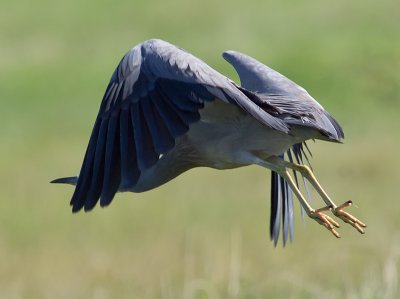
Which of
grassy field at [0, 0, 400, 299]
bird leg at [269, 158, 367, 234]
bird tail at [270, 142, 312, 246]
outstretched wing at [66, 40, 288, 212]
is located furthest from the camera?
grassy field at [0, 0, 400, 299]

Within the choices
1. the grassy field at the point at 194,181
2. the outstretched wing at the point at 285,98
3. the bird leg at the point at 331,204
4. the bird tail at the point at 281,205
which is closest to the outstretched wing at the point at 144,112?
the outstretched wing at the point at 285,98

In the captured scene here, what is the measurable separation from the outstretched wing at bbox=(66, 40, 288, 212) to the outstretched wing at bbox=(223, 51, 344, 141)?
0.19 meters

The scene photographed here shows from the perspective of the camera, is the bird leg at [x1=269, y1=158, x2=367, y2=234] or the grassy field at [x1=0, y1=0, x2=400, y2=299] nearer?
the bird leg at [x1=269, y1=158, x2=367, y2=234]

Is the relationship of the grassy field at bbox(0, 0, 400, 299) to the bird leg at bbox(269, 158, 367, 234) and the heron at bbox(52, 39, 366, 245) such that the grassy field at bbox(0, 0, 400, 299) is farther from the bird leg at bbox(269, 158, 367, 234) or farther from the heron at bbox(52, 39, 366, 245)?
the heron at bbox(52, 39, 366, 245)

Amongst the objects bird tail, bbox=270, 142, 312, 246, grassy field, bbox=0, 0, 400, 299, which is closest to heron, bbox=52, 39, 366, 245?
grassy field, bbox=0, 0, 400, 299

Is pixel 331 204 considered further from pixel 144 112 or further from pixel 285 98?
pixel 144 112

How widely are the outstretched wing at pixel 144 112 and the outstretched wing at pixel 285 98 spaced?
7.4 inches

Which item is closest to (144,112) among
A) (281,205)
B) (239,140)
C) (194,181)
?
(239,140)

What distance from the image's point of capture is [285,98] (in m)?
6.07

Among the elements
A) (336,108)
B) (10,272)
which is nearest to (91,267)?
(10,272)

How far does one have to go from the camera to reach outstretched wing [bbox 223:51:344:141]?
575 cm

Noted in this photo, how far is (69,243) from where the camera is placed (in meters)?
11.2

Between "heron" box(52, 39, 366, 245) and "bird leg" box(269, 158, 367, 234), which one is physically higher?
"heron" box(52, 39, 366, 245)

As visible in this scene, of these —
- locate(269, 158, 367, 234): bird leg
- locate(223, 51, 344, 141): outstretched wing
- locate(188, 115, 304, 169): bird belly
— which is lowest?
locate(269, 158, 367, 234): bird leg
